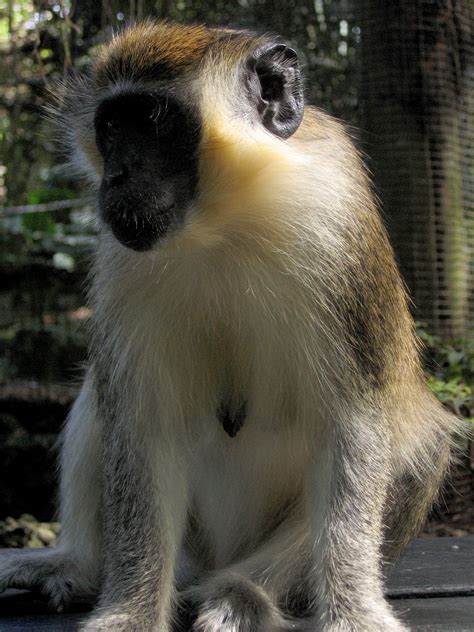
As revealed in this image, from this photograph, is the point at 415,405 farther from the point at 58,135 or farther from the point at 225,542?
the point at 58,135

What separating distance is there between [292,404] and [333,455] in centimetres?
24

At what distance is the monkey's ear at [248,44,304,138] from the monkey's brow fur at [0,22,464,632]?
0.03 m

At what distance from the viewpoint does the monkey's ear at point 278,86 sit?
9.05 feet

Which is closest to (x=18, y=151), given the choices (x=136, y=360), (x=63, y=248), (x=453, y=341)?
(x=63, y=248)

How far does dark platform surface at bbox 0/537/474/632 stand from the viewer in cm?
297

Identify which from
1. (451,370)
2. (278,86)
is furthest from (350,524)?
(451,370)

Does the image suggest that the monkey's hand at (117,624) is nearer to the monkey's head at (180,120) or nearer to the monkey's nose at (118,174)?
the monkey's head at (180,120)

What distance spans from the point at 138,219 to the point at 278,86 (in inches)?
26.1

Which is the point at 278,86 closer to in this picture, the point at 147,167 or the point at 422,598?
the point at 147,167

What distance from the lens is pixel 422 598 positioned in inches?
130

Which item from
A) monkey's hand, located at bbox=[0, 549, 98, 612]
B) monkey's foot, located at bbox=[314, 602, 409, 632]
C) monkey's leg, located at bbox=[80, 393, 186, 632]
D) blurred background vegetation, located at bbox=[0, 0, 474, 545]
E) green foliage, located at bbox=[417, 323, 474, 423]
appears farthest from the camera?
blurred background vegetation, located at bbox=[0, 0, 474, 545]

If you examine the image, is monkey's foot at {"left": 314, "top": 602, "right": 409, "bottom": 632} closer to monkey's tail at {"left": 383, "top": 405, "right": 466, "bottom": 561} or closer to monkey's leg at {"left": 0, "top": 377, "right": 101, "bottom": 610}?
monkey's tail at {"left": 383, "top": 405, "right": 466, "bottom": 561}

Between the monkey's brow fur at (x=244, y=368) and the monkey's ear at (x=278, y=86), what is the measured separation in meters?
0.03

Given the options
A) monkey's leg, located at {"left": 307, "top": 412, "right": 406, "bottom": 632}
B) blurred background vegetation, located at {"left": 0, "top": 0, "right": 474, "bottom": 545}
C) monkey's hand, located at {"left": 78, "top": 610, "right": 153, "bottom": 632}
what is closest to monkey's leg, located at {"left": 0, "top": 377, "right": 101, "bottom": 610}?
monkey's hand, located at {"left": 78, "top": 610, "right": 153, "bottom": 632}
